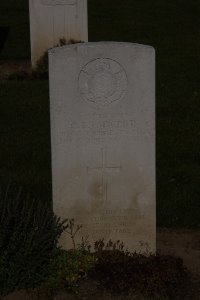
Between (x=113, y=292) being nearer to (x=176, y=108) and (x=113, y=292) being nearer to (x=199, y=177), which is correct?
(x=199, y=177)

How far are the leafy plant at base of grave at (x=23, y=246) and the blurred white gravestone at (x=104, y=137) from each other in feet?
1.00

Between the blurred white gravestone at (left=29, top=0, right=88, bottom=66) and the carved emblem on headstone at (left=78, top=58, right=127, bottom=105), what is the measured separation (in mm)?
7909

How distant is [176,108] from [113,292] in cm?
593

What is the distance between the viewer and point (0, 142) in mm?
9711

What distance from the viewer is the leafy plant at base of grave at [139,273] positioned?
558 cm

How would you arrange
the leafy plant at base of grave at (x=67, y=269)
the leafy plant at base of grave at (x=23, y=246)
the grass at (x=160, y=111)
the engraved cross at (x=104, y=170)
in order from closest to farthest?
the leafy plant at base of grave at (x=23, y=246) → the leafy plant at base of grave at (x=67, y=269) → the engraved cross at (x=104, y=170) → the grass at (x=160, y=111)

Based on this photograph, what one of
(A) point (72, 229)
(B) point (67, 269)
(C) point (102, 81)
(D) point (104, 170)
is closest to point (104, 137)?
(D) point (104, 170)

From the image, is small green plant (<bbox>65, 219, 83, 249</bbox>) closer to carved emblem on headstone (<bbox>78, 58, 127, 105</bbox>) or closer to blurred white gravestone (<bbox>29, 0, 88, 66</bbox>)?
carved emblem on headstone (<bbox>78, 58, 127, 105</bbox>)

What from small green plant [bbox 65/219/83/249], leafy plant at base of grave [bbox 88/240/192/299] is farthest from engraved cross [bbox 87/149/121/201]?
leafy plant at base of grave [bbox 88/240/192/299]

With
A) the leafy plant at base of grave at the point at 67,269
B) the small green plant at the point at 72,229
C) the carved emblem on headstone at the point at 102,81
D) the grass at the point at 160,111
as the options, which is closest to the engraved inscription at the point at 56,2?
the grass at the point at 160,111

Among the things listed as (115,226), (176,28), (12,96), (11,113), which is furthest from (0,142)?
(176,28)

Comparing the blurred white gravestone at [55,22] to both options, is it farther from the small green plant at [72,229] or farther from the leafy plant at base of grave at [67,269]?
the leafy plant at base of grave at [67,269]

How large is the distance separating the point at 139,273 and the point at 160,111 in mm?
5597

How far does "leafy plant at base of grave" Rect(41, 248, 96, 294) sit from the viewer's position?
221 inches
